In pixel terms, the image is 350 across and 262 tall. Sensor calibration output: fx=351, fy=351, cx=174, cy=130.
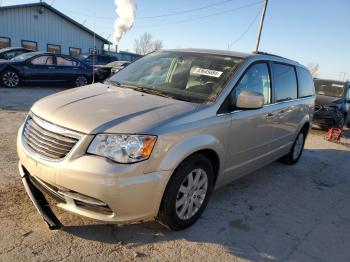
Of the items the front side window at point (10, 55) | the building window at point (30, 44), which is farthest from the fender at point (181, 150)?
the building window at point (30, 44)

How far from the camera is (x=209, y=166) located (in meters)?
3.57

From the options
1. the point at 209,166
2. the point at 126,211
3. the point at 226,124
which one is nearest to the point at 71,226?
the point at 126,211

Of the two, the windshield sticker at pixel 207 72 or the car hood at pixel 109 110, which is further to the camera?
the windshield sticker at pixel 207 72

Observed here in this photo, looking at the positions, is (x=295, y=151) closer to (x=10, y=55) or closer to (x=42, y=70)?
(x=42, y=70)

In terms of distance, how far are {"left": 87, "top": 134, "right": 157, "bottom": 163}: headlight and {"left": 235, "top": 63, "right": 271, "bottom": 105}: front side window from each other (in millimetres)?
1458

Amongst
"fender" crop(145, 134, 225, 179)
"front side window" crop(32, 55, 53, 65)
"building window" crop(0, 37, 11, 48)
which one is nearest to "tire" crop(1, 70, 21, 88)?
"front side window" crop(32, 55, 53, 65)

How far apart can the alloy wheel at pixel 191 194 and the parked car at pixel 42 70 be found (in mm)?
11431

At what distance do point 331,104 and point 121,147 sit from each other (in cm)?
970

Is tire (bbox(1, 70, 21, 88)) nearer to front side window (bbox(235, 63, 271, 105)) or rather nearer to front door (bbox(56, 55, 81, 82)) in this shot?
front door (bbox(56, 55, 81, 82))

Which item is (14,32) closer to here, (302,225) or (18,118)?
(18,118)

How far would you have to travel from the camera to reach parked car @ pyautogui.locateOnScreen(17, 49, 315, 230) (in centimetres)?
281

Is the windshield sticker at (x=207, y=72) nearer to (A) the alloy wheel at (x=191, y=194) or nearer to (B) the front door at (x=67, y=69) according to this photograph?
(A) the alloy wheel at (x=191, y=194)

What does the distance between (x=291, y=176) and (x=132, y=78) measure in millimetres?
3174

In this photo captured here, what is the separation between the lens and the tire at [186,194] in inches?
124
